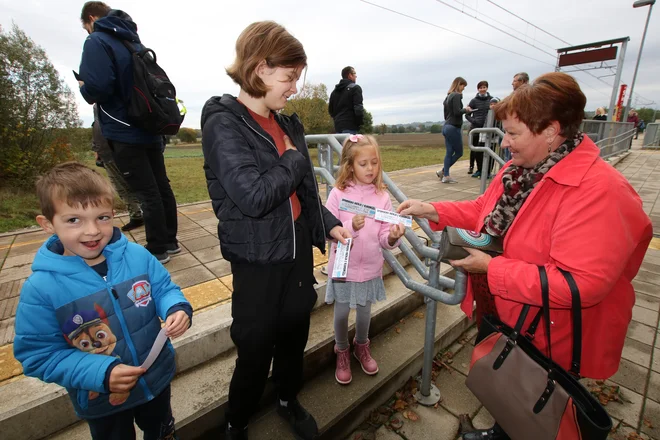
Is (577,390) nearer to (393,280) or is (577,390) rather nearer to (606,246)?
(606,246)

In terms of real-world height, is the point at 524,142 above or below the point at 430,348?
above

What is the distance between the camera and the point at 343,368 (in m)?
2.05

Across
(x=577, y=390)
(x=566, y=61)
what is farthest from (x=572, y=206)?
(x=566, y=61)

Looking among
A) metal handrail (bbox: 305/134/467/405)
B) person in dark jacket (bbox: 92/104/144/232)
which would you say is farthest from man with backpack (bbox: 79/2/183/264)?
metal handrail (bbox: 305/134/467/405)

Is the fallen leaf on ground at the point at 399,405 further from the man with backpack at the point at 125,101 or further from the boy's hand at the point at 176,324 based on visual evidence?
the man with backpack at the point at 125,101

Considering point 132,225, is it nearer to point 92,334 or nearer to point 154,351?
point 92,334

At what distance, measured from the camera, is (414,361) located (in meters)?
2.33

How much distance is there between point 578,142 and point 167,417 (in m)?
2.08

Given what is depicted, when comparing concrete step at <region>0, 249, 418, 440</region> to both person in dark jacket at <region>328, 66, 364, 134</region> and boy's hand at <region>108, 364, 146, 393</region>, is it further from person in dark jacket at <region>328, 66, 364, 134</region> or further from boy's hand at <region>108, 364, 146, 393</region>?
person in dark jacket at <region>328, 66, 364, 134</region>

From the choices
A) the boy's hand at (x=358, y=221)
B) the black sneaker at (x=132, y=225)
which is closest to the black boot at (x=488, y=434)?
the boy's hand at (x=358, y=221)

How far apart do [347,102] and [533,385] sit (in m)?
5.49

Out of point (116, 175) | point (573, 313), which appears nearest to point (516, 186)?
point (573, 313)

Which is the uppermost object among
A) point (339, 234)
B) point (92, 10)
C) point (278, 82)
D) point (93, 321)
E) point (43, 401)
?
point (92, 10)

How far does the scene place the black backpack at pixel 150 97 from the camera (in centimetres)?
239
